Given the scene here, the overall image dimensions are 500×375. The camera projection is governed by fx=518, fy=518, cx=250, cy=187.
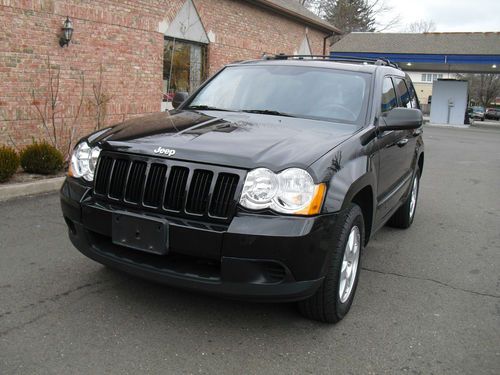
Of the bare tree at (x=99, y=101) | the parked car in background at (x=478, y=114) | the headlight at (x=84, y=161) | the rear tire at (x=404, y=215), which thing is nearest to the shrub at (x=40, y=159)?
the bare tree at (x=99, y=101)

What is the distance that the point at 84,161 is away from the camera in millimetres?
3629

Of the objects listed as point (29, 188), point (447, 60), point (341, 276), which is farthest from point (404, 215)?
point (447, 60)

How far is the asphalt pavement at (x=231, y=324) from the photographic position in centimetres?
295

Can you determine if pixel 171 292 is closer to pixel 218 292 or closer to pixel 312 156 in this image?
Result: pixel 218 292

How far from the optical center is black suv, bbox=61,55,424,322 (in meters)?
2.94

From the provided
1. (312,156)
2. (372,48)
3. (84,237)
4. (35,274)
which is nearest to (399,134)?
(312,156)

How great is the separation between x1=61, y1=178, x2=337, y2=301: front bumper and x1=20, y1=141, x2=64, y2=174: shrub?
5.21 m

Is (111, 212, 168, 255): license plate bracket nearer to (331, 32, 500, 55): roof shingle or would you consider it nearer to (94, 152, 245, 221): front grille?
(94, 152, 245, 221): front grille

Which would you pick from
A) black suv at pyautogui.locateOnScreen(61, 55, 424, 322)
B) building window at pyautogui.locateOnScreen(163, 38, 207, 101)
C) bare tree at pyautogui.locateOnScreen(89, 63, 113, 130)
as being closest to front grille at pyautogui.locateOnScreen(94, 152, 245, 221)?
black suv at pyautogui.locateOnScreen(61, 55, 424, 322)

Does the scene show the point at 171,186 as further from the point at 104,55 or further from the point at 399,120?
the point at 104,55

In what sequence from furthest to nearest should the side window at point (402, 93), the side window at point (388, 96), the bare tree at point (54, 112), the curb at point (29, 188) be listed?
the bare tree at point (54, 112)
the curb at point (29, 188)
the side window at point (402, 93)
the side window at point (388, 96)

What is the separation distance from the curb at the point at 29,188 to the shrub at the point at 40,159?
388mm

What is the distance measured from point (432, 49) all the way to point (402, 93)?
103 ft

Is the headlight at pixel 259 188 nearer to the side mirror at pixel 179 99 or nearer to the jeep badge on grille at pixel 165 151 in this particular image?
the jeep badge on grille at pixel 165 151
